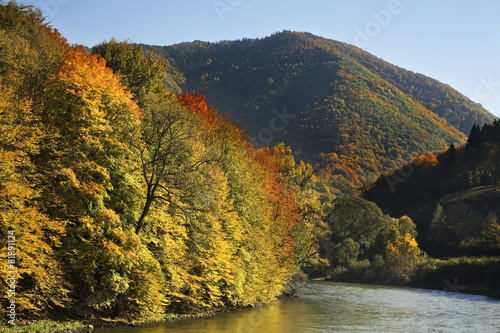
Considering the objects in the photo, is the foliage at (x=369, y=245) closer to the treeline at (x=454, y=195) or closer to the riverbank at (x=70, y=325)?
the treeline at (x=454, y=195)

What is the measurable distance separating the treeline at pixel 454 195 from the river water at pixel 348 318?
4050 centimetres

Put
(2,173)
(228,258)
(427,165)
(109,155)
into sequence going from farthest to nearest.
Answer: (427,165)
(228,258)
(109,155)
(2,173)

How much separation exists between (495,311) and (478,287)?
99.0 ft

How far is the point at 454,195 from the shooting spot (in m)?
126

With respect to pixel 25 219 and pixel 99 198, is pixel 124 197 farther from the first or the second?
pixel 25 219

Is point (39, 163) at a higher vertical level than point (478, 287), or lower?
higher

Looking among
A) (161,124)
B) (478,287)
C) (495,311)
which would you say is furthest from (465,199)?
(161,124)

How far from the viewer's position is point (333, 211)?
116 metres

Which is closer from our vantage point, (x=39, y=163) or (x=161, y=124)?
(x=39, y=163)

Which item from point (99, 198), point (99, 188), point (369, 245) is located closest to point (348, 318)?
point (99, 198)

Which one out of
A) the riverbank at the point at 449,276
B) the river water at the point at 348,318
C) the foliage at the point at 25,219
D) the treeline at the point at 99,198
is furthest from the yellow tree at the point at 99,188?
the riverbank at the point at 449,276

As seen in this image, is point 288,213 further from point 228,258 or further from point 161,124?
point 161,124

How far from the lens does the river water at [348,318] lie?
34.1 m

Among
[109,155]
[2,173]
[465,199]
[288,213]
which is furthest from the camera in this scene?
[465,199]
